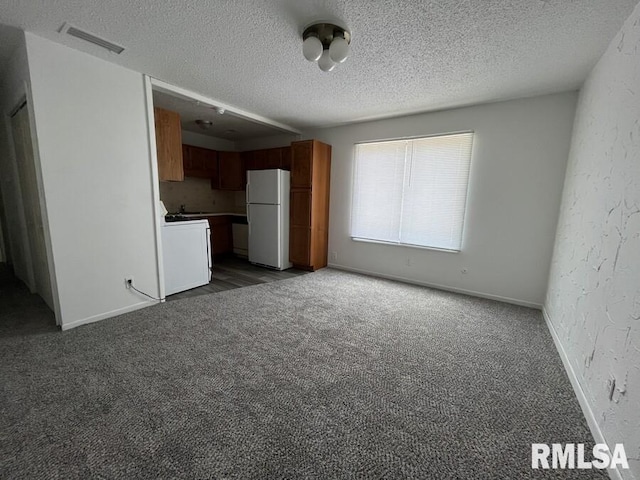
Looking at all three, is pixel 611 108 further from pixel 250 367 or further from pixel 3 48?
pixel 3 48

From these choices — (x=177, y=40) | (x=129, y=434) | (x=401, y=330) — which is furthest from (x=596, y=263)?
(x=177, y=40)

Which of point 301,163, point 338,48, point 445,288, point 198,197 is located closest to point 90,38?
point 338,48

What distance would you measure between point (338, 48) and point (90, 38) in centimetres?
196

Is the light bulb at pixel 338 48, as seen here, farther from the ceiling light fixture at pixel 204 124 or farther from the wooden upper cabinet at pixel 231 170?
the wooden upper cabinet at pixel 231 170

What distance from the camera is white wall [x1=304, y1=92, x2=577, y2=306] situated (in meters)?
2.88

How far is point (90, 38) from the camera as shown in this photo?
2002 millimetres

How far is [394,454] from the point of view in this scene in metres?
1.25

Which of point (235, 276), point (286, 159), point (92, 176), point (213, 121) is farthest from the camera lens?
point (286, 159)

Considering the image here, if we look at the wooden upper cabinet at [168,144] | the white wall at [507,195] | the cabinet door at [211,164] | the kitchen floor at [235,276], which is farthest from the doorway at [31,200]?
the white wall at [507,195]

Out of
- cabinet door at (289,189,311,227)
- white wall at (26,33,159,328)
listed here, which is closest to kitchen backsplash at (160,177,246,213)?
cabinet door at (289,189,311,227)

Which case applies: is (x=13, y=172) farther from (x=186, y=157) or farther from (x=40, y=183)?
(x=186, y=157)

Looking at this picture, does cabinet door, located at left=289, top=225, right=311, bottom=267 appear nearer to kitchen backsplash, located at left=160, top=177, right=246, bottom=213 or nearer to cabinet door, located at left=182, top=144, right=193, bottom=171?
kitchen backsplash, located at left=160, top=177, right=246, bottom=213

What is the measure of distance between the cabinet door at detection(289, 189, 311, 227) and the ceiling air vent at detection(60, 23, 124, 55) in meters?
2.72
